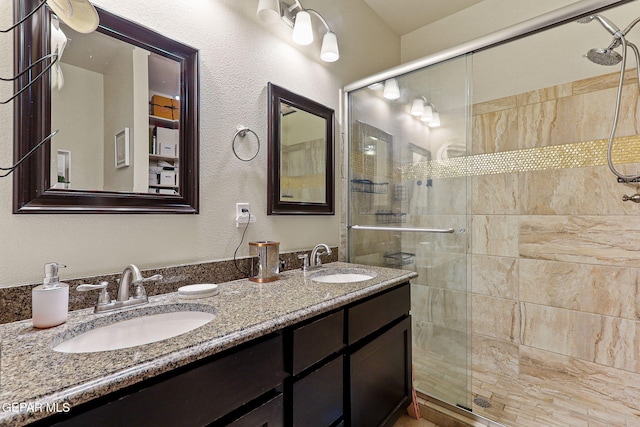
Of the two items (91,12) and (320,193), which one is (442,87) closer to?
(320,193)

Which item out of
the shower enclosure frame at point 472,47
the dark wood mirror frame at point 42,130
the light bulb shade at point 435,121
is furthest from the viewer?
the light bulb shade at point 435,121

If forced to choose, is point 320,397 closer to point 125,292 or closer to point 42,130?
point 125,292

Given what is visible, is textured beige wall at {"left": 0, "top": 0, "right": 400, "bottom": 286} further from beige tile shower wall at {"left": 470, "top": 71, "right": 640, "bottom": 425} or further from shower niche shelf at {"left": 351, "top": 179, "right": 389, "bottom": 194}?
beige tile shower wall at {"left": 470, "top": 71, "right": 640, "bottom": 425}

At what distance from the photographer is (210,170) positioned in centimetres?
140

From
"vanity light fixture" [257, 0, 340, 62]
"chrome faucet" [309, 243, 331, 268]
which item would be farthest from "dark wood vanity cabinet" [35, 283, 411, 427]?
"vanity light fixture" [257, 0, 340, 62]

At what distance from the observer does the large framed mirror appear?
1.67m

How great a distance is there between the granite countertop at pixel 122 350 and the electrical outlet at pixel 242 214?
1.14 ft

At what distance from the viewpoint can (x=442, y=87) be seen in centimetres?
192

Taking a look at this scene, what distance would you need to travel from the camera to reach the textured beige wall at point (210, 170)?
945 mm

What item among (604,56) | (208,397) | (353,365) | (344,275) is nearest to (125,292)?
(208,397)

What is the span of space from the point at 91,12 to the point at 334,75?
4.92ft

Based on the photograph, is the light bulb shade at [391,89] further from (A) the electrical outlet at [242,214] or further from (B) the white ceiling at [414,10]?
(A) the electrical outlet at [242,214]

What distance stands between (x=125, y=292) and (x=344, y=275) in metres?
1.12

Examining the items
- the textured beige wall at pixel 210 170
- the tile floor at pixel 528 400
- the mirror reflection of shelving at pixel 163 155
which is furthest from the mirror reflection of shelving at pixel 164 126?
the tile floor at pixel 528 400
